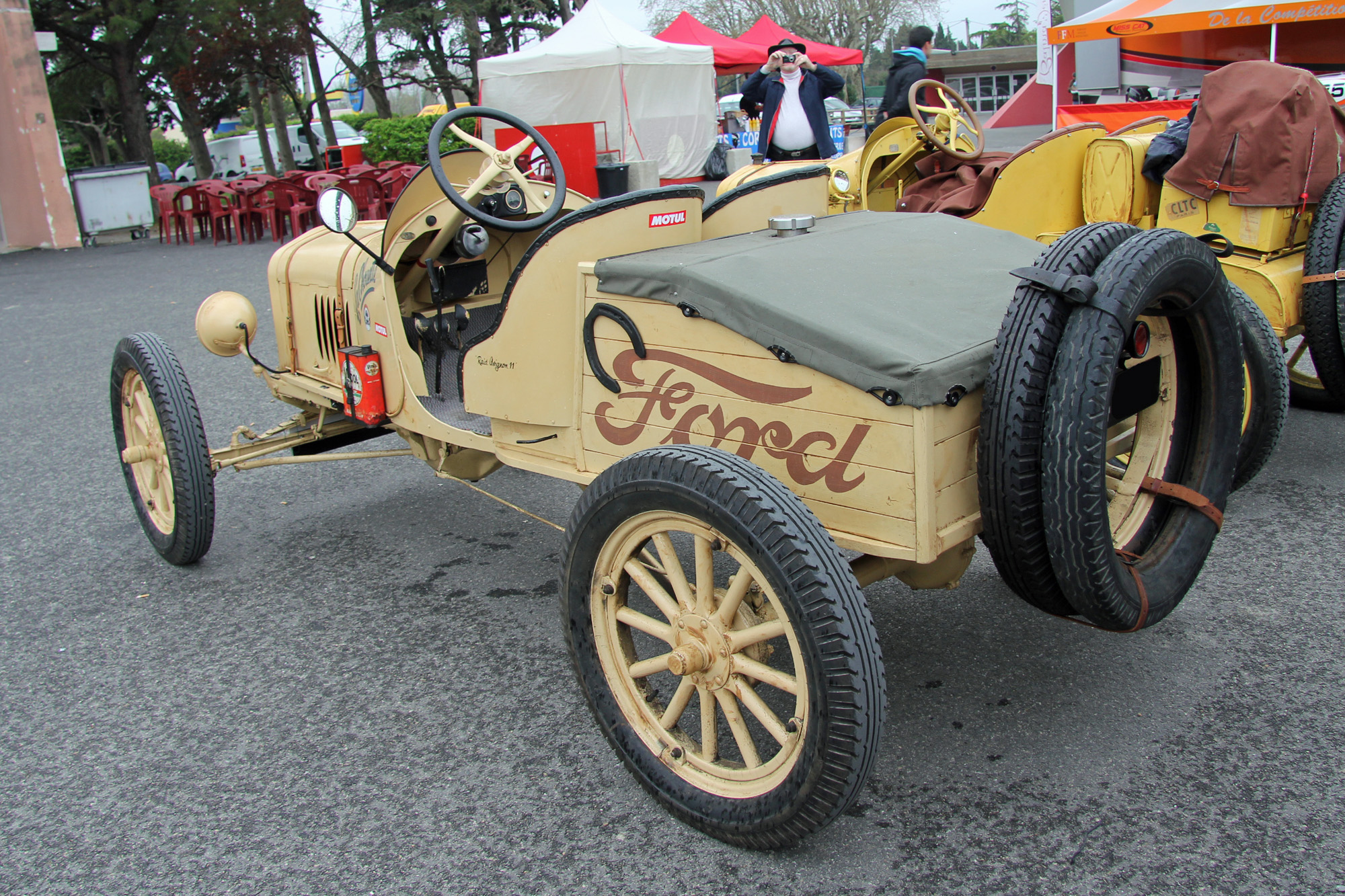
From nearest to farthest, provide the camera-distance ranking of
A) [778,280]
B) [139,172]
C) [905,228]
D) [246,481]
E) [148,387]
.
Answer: [778,280] < [905,228] < [148,387] < [246,481] < [139,172]

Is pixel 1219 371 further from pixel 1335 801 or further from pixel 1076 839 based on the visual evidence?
pixel 1076 839

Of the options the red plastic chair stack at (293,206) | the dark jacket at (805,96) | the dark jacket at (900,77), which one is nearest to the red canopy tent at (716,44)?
the red plastic chair stack at (293,206)

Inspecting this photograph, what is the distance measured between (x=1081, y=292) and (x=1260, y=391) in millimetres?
1233

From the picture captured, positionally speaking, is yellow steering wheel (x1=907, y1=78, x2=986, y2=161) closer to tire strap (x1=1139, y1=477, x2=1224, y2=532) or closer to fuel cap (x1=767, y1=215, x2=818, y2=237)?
fuel cap (x1=767, y1=215, x2=818, y2=237)

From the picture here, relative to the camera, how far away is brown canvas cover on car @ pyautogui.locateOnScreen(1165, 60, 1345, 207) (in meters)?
4.16

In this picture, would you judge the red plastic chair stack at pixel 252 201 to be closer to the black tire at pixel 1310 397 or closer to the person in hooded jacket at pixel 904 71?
the person in hooded jacket at pixel 904 71

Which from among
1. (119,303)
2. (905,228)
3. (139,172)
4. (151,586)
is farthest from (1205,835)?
(139,172)

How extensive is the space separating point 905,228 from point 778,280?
30.7 inches

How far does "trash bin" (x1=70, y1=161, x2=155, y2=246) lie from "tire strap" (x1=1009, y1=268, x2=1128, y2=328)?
18963 mm

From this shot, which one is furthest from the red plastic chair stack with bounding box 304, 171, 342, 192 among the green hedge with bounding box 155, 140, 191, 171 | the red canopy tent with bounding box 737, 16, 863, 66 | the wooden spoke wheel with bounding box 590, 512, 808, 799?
the green hedge with bounding box 155, 140, 191, 171

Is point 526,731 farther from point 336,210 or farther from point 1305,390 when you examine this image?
point 1305,390

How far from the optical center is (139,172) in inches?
709

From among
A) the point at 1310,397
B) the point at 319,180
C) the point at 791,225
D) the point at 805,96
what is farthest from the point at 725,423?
the point at 319,180

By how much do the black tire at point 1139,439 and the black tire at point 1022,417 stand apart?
0.12 feet
